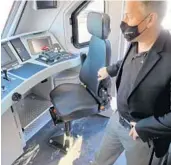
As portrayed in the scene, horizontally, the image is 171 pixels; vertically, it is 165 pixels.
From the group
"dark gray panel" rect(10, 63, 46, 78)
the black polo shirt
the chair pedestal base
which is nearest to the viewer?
the black polo shirt

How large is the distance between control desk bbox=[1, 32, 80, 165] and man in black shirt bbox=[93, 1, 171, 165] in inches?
35.0

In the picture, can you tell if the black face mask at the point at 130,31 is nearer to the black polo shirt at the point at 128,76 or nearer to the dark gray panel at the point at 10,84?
the black polo shirt at the point at 128,76

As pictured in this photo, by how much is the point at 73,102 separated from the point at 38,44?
899mm

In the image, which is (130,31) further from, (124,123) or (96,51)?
(96,51)

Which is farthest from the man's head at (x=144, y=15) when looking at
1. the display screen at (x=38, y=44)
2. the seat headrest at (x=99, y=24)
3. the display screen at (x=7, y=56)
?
the display screen at (x=38, y=44)

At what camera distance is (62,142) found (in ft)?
7.66

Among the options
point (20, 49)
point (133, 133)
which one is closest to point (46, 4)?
point (20, 49)

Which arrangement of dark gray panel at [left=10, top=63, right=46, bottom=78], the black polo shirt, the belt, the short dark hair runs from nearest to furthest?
the short dark hair < the black polo shirt < the belt < dark gray panel at [left=10, top=63, right=46, bottom=78]

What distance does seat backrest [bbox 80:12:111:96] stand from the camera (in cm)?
183

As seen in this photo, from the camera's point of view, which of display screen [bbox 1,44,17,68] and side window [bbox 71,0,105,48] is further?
side window [bbox 71,0,105,48]

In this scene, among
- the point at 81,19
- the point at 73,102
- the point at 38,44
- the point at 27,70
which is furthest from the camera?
the point at 81,19

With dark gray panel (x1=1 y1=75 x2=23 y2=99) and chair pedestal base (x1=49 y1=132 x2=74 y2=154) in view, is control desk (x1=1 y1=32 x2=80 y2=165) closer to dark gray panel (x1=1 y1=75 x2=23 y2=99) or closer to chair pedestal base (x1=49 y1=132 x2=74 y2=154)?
dark gray panel (x1=1 y1=75 x2=23 y2=99)

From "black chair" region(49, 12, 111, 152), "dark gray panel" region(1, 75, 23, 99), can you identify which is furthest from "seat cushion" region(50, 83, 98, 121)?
"dark gray panel" region(1, 75, 23, 99)

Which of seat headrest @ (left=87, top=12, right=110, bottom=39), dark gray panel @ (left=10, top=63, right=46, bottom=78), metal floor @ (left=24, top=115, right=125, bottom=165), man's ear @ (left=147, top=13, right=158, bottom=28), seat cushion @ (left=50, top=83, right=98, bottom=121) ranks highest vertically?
man's ear @ (left=147, top=13, right=158, bottom=28)
